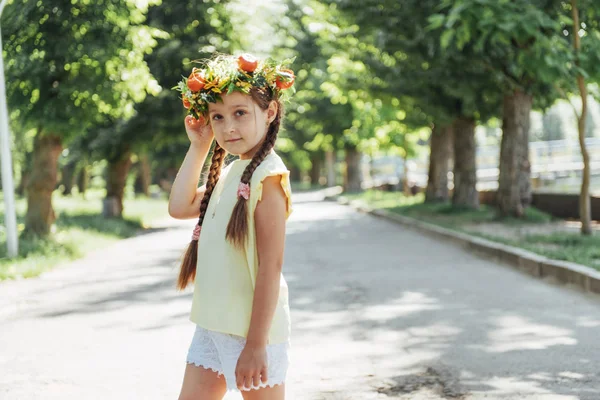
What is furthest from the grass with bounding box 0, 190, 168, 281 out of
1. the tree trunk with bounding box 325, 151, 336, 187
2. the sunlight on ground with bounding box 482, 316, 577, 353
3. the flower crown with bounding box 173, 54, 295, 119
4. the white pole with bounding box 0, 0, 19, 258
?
the tree trunk with bounding box 325, 151, 336, 187

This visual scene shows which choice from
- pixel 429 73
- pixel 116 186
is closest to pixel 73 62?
pixel 429 73

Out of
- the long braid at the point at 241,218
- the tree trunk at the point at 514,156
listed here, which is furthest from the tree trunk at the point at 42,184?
the long braid at the point at 241,218

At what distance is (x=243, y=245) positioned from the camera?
288 centimetres

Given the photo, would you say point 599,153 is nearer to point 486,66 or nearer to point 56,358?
point 486,66

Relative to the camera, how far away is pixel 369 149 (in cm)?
4178

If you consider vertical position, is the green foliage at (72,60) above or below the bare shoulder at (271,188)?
above

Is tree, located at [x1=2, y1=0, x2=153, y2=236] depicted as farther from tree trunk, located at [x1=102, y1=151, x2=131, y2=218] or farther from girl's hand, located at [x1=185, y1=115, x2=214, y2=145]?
girl's hand, located at [x1=185, y1=115, x2=214, y2=145]

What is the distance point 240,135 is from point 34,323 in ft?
19.9

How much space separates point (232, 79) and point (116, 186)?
77.2ft

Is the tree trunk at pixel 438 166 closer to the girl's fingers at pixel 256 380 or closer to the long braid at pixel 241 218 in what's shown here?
the long braid at pixel 241 218

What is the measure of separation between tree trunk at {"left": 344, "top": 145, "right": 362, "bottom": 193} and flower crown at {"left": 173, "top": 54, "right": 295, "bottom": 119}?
44.3 meters

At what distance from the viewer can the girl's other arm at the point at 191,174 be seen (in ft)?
10.8

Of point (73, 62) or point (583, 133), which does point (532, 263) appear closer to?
point (583, 133)

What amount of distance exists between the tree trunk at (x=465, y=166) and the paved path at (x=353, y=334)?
34.6ft
